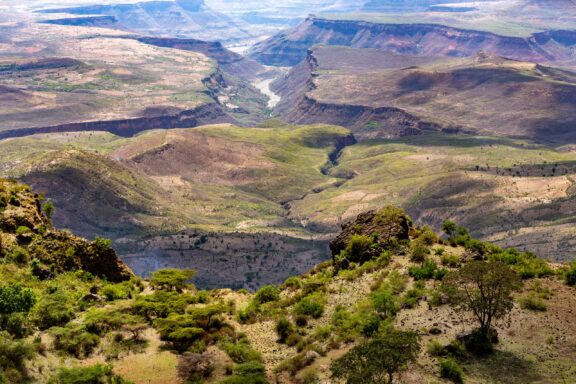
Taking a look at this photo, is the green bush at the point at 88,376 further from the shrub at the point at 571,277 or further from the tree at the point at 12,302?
the shrub at the point at 571,277

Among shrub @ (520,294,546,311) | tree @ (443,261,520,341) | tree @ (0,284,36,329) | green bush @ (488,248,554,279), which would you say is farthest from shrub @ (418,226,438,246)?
tree @ (0,284,36,329)

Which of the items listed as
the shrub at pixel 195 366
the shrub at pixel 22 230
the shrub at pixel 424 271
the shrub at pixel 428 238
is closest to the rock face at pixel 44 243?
the shrub at pixel 22 230

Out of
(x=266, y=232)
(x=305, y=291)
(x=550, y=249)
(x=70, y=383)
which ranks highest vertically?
(x=70, y=383)

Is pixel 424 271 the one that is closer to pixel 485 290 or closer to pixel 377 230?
pixel 377 230

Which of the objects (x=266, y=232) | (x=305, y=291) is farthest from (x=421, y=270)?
(x=266, y=232)

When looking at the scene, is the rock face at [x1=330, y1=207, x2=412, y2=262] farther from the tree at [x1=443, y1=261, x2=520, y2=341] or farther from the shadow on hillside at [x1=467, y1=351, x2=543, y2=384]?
the shadow on hillside at [x1=467, y1=351, x2=543, y2=384]

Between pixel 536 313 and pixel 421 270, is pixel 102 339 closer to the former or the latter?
pixel 421 270
